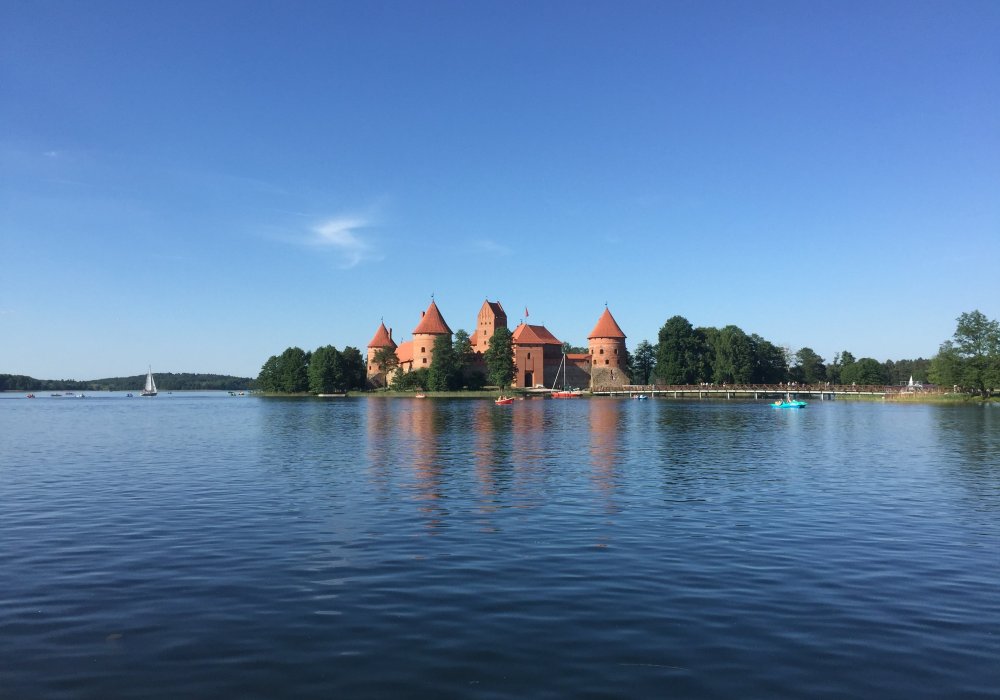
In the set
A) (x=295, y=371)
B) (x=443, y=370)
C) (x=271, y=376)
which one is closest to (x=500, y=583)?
(x=443, y=370)

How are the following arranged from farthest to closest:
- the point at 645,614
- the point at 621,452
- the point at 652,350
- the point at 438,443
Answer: the point at 652,350 < the point at 438,443 < the point at 621,452 < the point at 645,614

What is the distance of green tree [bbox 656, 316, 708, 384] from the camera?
419ft

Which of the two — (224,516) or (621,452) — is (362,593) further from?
(621,452)

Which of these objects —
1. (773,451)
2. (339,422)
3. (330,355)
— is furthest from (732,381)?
(773,451)

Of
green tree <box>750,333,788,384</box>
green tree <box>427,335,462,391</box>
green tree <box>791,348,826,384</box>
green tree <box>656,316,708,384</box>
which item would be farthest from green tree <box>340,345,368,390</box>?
green tree <box>791,348,826,384</box>

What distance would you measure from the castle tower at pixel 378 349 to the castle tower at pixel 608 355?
43.9m

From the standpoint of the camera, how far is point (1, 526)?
1568cm

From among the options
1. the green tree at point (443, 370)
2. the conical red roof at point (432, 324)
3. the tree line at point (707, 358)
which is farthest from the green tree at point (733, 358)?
the conical red roof at point (432, 324)

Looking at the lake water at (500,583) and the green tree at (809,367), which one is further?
the green tree at (809,367)

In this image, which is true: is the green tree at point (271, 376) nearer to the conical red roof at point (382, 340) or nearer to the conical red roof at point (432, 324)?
the conical red roof at point (382, 340)

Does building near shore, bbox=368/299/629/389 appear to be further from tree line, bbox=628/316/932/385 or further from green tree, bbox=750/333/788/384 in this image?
green tree, bbox=750/333/788/384

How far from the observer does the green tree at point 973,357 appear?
8994 centimetres

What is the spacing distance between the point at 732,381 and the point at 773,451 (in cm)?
9903

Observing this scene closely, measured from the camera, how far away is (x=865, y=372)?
148875 millimetres
